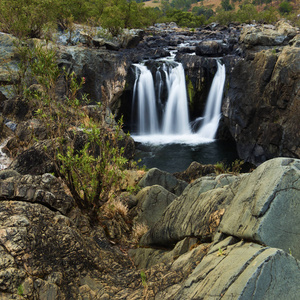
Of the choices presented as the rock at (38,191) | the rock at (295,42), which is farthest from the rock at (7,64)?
the rock at (295,42)

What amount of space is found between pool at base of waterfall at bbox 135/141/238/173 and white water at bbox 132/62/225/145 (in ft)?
6.59

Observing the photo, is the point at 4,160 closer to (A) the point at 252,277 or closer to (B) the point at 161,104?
(A) the point at 252,277

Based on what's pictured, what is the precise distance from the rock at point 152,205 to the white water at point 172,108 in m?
14.6

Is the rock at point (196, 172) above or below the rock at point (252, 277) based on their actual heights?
below

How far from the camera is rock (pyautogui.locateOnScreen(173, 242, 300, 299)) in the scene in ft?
7.16

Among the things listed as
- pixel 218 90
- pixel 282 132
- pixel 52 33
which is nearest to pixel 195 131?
pixel 218 90

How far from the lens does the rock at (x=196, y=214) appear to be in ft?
12.9

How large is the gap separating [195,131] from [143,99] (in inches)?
196

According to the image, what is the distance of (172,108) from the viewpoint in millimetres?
22484

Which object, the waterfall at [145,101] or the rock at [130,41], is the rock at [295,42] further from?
the rock at [130,41]

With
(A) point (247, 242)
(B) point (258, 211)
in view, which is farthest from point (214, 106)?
(A) point (247, 242)

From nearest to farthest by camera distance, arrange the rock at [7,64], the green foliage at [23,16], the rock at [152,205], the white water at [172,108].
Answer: the rock at [152,205] < the rock at [7,64] < the green foliage at [23,16] < the white water at [172,108]

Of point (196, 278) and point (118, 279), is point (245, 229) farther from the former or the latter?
point (118, 279)

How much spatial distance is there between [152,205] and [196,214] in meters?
2.57
